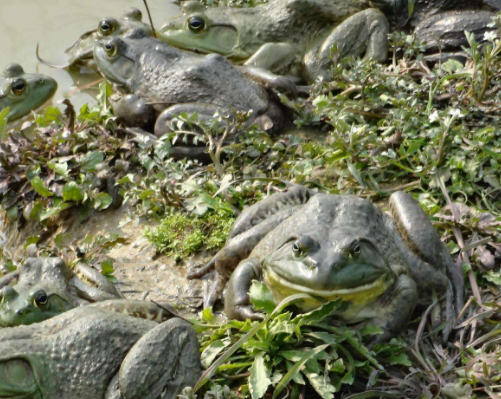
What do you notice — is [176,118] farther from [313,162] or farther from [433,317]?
[433,317]

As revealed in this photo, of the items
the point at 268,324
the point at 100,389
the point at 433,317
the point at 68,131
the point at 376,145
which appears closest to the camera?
the point at 100,389

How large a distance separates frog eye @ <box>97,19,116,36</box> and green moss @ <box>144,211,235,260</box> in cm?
329

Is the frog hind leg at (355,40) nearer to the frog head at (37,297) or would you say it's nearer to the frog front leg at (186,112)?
the frog front leg at (186,112)

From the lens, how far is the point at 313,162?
573 centimetres

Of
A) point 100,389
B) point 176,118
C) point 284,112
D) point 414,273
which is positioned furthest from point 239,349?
point 284,112

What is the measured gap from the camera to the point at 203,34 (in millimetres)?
7875

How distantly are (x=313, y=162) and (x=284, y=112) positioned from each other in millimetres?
988

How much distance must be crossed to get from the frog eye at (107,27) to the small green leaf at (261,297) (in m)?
4.83

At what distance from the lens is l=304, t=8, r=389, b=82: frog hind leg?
23.1 feet

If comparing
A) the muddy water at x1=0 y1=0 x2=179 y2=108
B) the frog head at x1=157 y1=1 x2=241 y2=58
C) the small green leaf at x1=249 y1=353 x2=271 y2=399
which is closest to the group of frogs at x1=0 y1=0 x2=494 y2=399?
the small green leaf at x1=249 y1=353 x2=271 y2=399

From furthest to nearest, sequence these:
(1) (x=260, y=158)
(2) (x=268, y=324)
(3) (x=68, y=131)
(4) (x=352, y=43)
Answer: (4) (x=352, y=43), (3) (x=68, y=131), (1) (x=260, y=158), (2) (x=268, y=324)

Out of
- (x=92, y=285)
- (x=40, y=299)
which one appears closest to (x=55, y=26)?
(x=92, y=285)

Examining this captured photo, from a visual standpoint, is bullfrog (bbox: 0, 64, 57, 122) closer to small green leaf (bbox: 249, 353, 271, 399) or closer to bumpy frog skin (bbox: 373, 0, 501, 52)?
bumpy frog skin (bbox: 373, 0, 501, 52)

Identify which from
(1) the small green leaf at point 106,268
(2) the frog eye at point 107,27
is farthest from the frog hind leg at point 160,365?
(2) the frog eye at point 107,27
